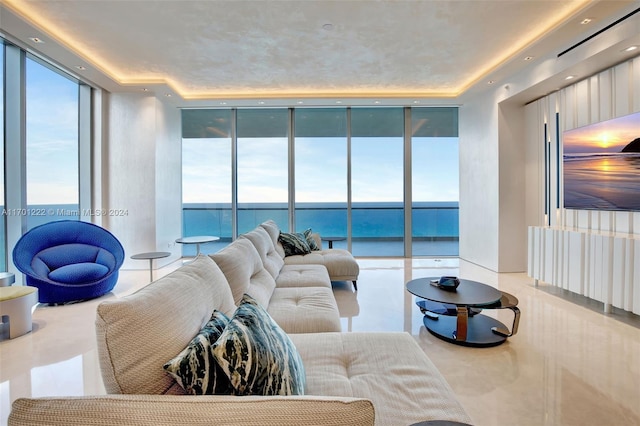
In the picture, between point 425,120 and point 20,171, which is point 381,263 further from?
point 20,171

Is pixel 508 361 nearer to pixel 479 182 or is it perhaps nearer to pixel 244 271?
pixel 244 271

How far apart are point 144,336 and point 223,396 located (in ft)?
1.07

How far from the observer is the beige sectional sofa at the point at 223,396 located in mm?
679

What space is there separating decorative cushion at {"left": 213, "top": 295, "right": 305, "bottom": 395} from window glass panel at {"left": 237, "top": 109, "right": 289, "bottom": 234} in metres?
4.93

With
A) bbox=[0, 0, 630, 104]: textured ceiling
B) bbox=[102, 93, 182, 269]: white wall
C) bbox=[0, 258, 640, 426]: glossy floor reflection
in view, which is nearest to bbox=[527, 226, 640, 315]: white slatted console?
bbox=[0, 258, 640, 426]: glossy floor reflection

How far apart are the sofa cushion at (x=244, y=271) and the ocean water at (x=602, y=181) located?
3609 millimetres

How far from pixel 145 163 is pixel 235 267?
13.2 feet

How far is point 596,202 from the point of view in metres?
3.36

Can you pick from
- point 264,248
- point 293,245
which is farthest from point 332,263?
point 264,248

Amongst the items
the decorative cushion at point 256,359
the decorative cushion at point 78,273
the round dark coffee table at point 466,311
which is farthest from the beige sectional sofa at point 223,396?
the decorative cushion at point 78,273

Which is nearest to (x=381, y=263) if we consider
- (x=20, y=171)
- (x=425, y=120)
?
(x=425, y=120)

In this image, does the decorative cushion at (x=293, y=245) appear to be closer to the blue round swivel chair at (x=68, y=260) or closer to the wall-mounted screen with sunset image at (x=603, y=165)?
the blue round swivel chair at (x=68, y=260)

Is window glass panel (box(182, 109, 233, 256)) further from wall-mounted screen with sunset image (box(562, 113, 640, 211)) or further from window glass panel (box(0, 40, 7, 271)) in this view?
wall-mounted screen with sunset image (box(562, 113, 640, 211))

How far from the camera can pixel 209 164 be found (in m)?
6.00
